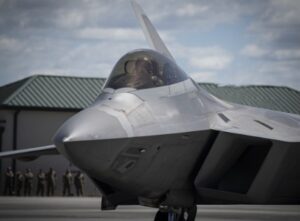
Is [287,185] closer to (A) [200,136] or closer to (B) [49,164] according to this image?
(A) [200,136]

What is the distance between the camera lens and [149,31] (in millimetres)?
19297

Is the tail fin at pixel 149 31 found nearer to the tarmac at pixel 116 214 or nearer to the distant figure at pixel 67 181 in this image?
the tarmac at pixel 116 214

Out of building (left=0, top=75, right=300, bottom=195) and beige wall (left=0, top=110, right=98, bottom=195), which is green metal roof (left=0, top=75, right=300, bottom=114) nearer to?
building (left=0, top=75, right=300, bottom=195)

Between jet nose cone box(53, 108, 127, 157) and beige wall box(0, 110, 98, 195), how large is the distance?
28122 mm

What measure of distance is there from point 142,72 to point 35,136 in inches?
1111

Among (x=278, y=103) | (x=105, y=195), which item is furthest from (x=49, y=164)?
(x=105, y=195)

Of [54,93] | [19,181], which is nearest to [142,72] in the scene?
[19,181]

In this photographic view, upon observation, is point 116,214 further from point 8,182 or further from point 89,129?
point 8,182

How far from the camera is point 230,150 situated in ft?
27.2

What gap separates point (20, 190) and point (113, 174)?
27619 mm

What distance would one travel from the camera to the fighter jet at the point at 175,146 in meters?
7.50

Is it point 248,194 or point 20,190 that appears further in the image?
point 20,190

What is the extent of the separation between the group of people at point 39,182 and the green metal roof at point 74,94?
12.9ft

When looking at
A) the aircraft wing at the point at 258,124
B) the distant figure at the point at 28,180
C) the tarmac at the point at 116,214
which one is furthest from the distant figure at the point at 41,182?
the aircraft wing at the point at 258,124
